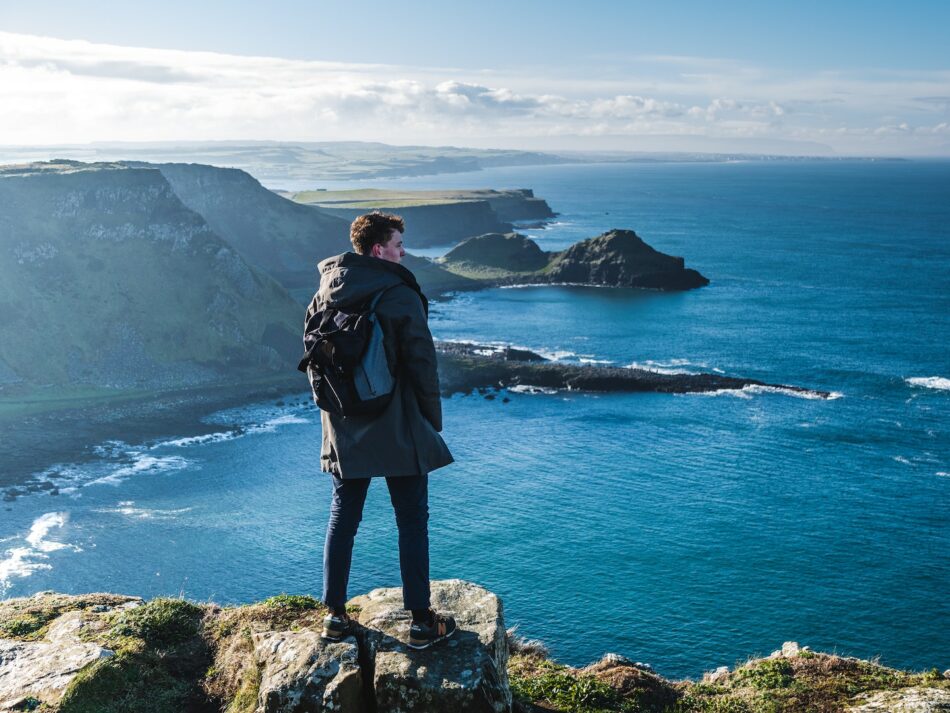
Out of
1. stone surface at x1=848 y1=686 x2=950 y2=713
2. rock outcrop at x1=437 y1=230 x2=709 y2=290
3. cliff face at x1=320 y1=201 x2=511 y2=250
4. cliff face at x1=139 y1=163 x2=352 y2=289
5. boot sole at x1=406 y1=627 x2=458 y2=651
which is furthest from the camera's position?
cliff face at x1=320 y1=201 x2=511 y2=250

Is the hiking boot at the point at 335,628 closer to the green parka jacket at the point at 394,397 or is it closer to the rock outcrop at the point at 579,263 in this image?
the green parka jacket at the point at 394,397

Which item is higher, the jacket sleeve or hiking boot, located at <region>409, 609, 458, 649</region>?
the jacket sleeve

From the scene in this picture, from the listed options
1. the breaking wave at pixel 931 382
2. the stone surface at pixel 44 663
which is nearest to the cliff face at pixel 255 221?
the breaking wave at pixel 931 382

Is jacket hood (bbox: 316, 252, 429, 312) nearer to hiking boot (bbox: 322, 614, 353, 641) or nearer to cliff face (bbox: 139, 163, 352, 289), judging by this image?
hiking boot (bbox: 322, 614, 353, 641)

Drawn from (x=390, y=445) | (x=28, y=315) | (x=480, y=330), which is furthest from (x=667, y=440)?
(x=28, y=315)

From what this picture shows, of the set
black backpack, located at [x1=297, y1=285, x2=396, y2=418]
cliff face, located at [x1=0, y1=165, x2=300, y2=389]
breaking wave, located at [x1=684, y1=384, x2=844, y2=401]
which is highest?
black backpack, located at [x1=297, y1=285, x2=396, y2=418]

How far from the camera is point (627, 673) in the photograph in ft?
29.9

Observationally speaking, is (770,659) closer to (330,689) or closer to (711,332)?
(330,689)

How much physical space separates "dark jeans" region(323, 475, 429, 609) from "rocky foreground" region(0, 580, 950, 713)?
16.7 inches

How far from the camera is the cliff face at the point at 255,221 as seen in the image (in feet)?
451

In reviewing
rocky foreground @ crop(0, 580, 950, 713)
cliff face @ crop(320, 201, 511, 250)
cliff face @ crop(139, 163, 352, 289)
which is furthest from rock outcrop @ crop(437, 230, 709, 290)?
rocky foreground @ crop(0, 580, 950, 713)

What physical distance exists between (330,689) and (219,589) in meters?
36.9

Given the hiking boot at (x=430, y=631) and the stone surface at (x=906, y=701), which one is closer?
the hiking boot at (x=430, y=631)

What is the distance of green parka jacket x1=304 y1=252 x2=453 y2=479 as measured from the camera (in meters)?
6.88
